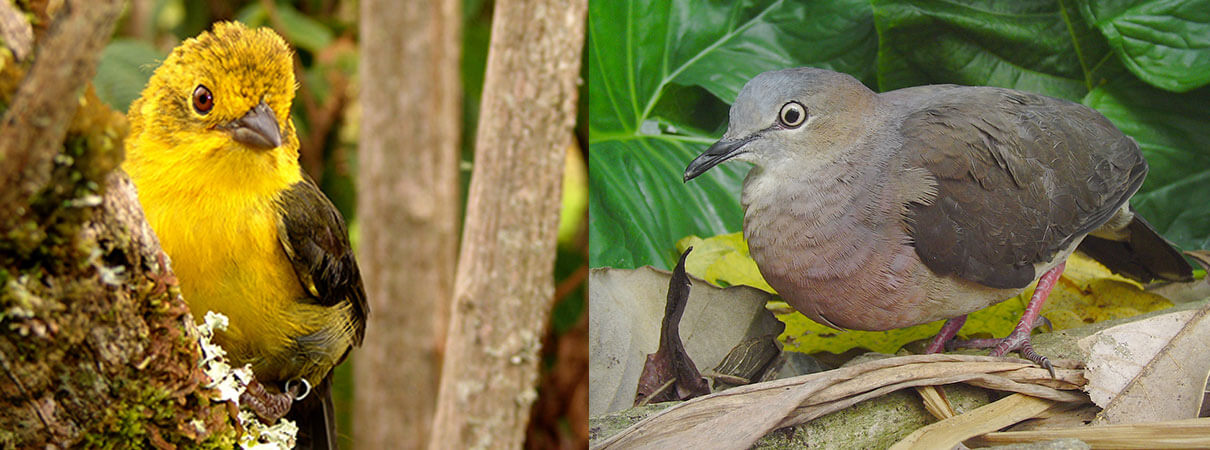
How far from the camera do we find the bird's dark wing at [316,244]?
1.29 metres

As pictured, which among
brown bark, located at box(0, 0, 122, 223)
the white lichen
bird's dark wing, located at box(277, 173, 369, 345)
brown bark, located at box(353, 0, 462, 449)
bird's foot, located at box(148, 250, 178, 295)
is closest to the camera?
brown bark, located at box(0, 0, 122, 223)

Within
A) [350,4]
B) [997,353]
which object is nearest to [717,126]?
[997,353]

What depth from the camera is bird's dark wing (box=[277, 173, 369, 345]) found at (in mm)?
1286

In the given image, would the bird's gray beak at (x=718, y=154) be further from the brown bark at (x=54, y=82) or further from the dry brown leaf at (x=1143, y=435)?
the brown bark at (x=54, y=82)

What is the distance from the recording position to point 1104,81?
1437 mm

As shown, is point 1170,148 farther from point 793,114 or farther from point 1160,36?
point 793,114

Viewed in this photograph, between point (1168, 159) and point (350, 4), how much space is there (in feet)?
8.41

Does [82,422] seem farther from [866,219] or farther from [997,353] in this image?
[997,353]

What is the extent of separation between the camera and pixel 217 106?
1.18m

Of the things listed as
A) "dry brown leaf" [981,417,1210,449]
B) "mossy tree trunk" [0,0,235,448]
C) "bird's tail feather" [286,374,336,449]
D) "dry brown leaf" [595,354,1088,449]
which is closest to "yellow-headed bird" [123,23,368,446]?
"bird's tail feather" [286,374,336,449]

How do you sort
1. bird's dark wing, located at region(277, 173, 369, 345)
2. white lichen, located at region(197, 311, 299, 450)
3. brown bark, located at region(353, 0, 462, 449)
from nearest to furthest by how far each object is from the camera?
white lichen, located at region(197, 311, 299, 450) → bird's dark wing, located at region(277, 173, 369, 345) → brown bark, located at region(353, 0, 462, 449)

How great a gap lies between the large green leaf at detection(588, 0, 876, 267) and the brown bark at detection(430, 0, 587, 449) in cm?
7

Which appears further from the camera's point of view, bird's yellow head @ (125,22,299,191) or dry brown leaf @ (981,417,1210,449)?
dry brown leaf @ (981,417,1210,449)

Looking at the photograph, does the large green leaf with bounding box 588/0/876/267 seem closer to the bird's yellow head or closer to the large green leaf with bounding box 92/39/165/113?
the bird's yellow head
